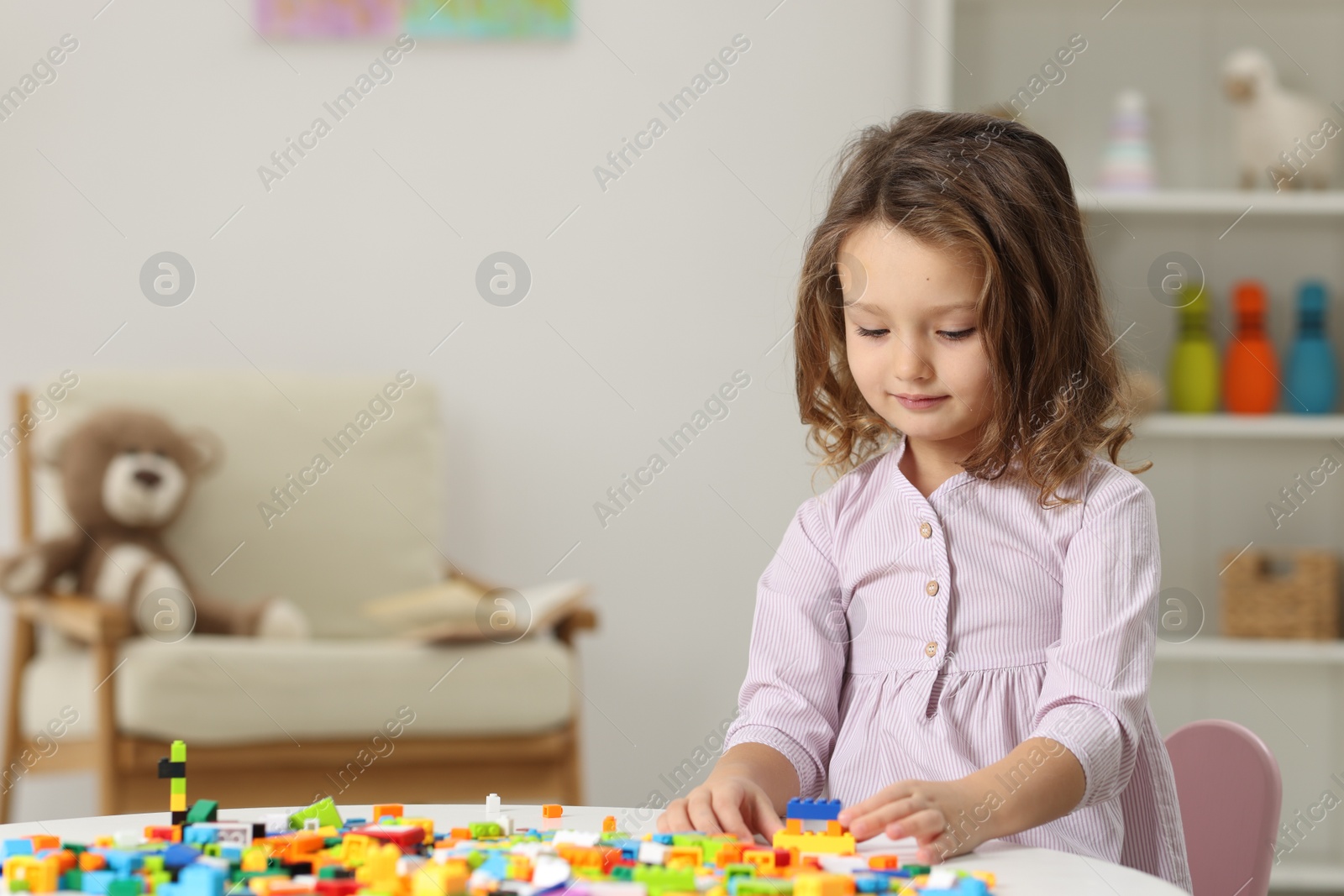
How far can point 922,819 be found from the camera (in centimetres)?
64

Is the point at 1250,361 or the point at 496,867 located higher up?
the point at 1250,361

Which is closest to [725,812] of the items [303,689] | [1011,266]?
[1011,266]

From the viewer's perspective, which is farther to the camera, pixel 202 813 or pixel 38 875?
pixel 202 813

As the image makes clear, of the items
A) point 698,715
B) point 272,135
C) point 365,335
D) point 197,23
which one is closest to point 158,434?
point 365,335

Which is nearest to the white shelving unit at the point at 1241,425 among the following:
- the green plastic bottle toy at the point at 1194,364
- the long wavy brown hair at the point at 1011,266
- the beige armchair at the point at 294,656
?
the green plastic bottle toy at the point at 1194,364

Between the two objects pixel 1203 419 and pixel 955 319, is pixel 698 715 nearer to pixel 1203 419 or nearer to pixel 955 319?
pixel 1203 419

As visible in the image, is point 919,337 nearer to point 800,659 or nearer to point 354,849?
point 800,659

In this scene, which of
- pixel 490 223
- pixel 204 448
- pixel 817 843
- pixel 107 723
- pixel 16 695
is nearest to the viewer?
pixel 817 843

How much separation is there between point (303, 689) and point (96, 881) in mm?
1422

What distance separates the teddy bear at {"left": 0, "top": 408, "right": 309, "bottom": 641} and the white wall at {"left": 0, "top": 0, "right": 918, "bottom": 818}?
0.94 ft

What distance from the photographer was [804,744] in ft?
2.89

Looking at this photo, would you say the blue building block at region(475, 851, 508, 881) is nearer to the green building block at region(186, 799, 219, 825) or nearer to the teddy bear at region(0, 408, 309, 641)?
the green building block at region(186, 799, 219, 825)

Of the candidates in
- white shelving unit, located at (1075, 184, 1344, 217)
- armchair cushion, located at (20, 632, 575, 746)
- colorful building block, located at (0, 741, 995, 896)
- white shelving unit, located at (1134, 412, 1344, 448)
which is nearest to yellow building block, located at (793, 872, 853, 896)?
colorful building block, located at (0, 741, 995, 896)

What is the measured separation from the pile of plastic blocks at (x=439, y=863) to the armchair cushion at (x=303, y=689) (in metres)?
1.21
